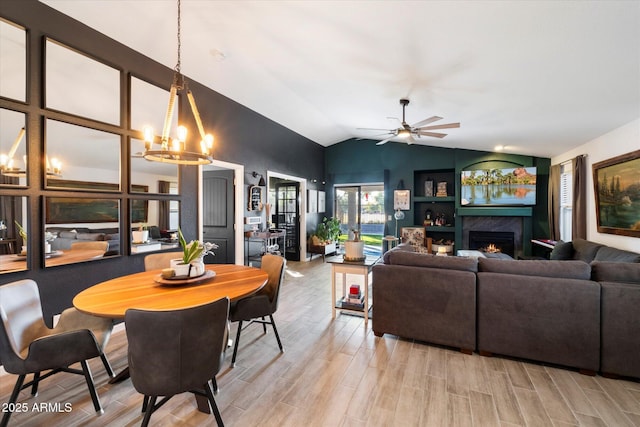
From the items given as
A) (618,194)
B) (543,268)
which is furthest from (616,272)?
(618,194)

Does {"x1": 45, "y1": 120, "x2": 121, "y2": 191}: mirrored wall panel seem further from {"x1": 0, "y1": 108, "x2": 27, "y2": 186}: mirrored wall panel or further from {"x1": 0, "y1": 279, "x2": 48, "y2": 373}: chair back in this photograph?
{"x1": 0, "y1": 279, "x2": 48, "y2": 373}: chair back

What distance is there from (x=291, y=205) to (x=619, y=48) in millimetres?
6120

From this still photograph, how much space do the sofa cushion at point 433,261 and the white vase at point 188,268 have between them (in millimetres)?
1802

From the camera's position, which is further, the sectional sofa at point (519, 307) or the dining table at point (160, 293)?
the sectional sofa at point (519, 307)

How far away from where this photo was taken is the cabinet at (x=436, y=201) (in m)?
7.37

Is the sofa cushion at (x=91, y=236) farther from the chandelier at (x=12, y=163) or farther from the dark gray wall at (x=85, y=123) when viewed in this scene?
the chandelier at (x=12, y=163)

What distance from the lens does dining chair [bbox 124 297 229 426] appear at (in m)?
1.38

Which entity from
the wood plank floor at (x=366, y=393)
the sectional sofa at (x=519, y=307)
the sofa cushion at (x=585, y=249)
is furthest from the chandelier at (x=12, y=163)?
the sofa cushion at (x=585, y=249)

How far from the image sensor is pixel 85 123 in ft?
9.57

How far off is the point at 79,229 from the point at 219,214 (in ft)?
7.68

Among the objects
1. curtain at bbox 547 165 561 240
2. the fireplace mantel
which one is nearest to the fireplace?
the fireplace mantel

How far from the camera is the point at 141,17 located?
9.57 feet

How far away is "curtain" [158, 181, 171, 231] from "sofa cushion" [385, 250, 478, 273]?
2873 millimetres

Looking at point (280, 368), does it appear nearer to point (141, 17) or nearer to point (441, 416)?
point (441, 416)
